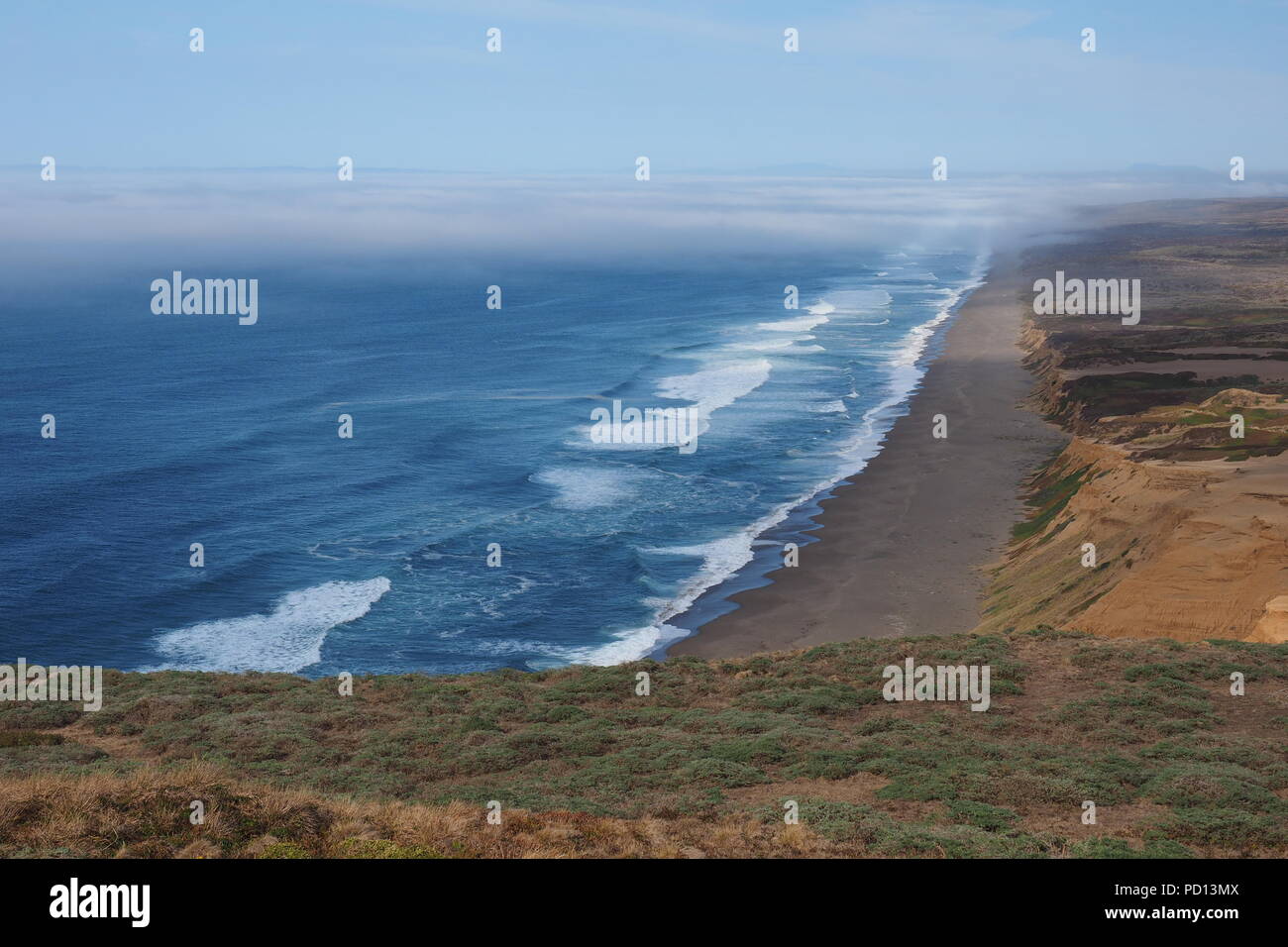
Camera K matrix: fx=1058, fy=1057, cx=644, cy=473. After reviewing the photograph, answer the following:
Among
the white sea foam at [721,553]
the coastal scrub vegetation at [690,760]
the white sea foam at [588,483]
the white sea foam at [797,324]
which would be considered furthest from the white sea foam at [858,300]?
the coastal scrub vegetation at [690,760]

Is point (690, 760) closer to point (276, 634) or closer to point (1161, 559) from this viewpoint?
point (1161, 559)

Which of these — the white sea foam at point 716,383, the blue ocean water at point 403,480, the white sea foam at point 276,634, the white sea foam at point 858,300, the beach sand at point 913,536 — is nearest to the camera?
the white sea foam at point 276,634

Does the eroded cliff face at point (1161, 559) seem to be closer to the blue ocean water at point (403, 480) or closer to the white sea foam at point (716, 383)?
the blue ocean water at point (403, 480)

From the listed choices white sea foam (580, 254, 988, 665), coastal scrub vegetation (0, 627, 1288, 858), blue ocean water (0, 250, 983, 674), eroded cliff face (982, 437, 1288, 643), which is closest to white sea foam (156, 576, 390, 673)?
blue ocean water (0, 250, 983, 674)

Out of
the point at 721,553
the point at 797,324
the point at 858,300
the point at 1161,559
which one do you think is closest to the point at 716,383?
the point at 797,324
